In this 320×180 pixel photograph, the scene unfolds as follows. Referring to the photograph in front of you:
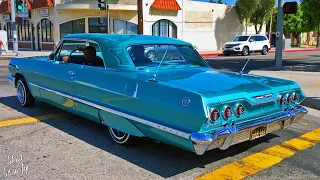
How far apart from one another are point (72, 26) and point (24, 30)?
669 cm

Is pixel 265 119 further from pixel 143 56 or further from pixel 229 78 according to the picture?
pixel 143 56

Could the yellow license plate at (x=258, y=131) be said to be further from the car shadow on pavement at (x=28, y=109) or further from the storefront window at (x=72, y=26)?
the storefront window at (x=72, y=26)

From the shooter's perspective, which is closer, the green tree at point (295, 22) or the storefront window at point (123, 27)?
the storefront window at point (123, 27)

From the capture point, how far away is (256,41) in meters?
28.5

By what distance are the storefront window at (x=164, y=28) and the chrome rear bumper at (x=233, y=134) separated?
27.5 metres

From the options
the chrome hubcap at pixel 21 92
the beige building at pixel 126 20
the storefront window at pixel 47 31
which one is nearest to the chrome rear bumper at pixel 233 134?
the chrome hubcap at pixel 21 92

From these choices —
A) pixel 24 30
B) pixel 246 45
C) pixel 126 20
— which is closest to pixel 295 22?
Result: pixel 246 45

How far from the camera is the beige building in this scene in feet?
95.8

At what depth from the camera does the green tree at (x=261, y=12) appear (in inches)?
1385

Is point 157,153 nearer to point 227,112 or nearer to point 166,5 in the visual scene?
point 227,112

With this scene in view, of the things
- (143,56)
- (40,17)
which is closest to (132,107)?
(143,56)

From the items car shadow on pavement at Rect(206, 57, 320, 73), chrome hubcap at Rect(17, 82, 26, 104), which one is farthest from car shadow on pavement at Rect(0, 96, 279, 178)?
car shadow on pavement at Rect(206, 57, 320, 73)

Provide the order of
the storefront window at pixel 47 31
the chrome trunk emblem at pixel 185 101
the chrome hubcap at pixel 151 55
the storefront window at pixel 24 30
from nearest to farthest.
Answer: the chrome trunk emblem at pixel 185 101, the chrome hubcap at pixel 151 55, the storefront window at pixel 47 31, the storefront window at pixel 24 30

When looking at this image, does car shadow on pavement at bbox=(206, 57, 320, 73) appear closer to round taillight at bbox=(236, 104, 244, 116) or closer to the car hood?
the car hood
